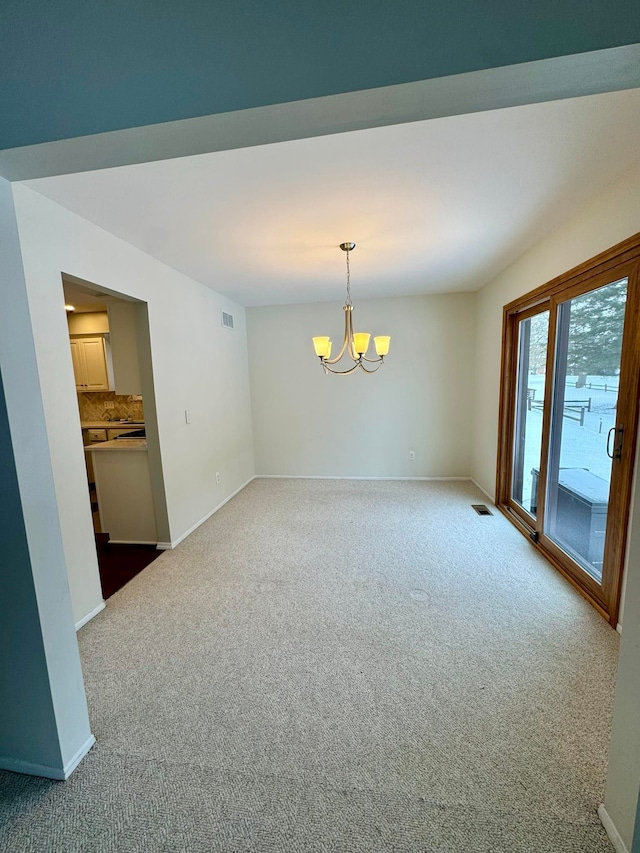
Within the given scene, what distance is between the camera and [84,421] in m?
5.12

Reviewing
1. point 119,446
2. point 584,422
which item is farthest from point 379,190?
point 119,446

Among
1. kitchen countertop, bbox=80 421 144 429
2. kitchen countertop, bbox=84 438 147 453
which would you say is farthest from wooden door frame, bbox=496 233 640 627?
kitchen countertop, bbox=80 421 144 429

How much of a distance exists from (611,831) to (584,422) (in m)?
2.00

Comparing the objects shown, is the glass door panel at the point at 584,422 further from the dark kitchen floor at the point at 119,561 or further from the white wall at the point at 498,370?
the dark kitchen floor at the point at 119,561

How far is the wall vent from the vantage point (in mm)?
3566

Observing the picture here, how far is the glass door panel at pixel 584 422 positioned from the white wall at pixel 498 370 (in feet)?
1.07

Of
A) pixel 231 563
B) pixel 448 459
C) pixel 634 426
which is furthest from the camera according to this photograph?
pixel 448 459

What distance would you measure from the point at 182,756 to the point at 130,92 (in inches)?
87.0

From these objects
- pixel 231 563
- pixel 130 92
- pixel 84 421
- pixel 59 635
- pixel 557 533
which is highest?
pixel 130 92

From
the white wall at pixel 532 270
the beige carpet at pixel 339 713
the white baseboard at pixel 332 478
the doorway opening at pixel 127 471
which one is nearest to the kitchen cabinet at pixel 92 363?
the doorway opening at pixel 127 471

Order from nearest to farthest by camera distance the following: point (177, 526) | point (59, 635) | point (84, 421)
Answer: point (59, 635)
point (177, 526)
point (84, 421)

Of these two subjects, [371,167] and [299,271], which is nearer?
[371,167]

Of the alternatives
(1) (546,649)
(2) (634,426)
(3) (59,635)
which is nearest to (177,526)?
(3) (59,635)

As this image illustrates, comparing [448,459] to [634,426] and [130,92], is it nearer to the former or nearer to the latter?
[634,426]
